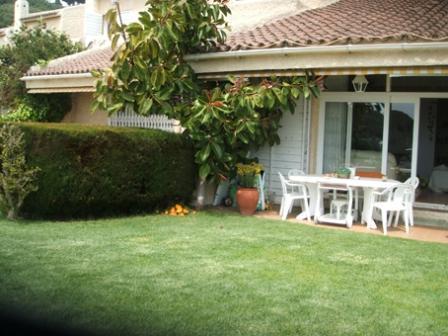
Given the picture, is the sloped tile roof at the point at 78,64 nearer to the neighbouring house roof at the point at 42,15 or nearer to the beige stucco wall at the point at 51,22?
the beige stucco wall at the point at 51,22

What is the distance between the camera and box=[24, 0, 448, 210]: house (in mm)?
12180

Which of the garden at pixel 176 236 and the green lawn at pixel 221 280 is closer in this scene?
the green lawn at pixel 221 280

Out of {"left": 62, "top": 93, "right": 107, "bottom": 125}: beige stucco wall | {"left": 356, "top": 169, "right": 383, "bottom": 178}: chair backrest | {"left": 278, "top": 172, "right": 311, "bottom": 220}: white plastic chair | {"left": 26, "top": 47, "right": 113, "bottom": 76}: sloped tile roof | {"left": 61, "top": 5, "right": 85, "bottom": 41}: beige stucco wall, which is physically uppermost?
{"left": 61, "top": 5, "right": 85, "bottom": 41}: beige stucco wall

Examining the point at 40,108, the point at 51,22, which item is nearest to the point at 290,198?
the point at 40,108

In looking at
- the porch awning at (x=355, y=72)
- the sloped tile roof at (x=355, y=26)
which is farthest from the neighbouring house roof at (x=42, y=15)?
the porch awning at (x=355, y=72)

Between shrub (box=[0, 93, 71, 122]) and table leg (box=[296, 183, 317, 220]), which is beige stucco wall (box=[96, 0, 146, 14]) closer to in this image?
shrub (box=[0, 93, 71, 122])

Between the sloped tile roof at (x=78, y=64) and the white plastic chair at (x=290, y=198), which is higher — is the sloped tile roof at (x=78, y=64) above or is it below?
above

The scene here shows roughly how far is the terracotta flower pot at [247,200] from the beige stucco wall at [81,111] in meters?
7.98

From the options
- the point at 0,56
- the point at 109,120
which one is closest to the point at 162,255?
the point at 109,120

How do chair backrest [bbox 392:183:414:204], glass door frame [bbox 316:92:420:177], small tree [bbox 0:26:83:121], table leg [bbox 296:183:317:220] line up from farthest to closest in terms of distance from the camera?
small tree [bbox 0:26:83:121] < glass door frame [bbox 316:92:420:177] < table leg [bbox 296:183:317:220] < chair backrest [bbox 392:183:414:204]

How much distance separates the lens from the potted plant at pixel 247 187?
45.3 feet

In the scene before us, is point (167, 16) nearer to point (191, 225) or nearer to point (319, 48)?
point (319, 48)

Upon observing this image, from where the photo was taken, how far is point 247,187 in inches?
557

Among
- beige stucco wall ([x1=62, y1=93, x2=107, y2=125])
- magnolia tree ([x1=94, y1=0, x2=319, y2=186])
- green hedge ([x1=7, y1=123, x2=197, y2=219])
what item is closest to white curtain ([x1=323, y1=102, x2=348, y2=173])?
magnolia tree ([x1=94, y1=0, x2=319, y2=186])
